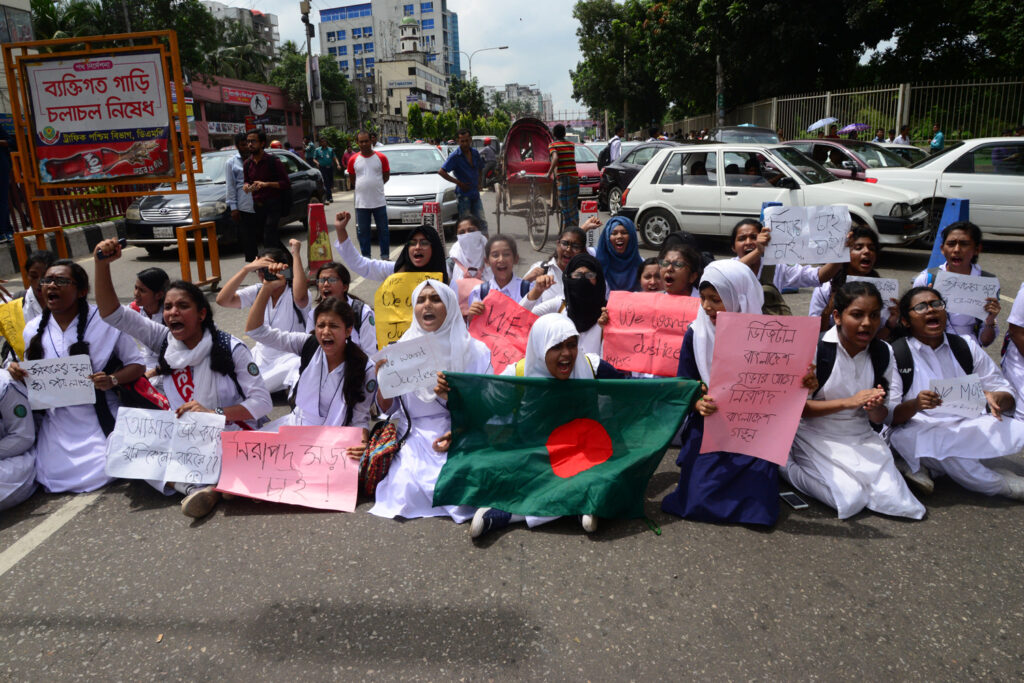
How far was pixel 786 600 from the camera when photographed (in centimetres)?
279

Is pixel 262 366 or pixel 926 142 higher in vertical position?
pixel 926 142

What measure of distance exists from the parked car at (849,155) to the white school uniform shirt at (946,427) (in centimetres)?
929

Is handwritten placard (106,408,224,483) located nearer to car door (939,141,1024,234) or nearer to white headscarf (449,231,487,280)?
white headscarf (449,231,487,280)

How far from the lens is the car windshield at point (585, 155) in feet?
61.7

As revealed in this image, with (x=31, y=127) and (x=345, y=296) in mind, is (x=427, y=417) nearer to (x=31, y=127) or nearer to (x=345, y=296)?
(x=345, y=296)

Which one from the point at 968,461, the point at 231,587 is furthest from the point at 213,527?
the point at 968,461

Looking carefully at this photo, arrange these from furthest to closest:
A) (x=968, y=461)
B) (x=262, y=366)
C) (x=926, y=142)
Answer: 1. (x=926, y=142)
2. (x=262, y=366)
3. (x=968, y=461)

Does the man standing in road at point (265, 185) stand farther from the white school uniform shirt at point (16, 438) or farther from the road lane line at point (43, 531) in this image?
the road lane line at point (43, 531)

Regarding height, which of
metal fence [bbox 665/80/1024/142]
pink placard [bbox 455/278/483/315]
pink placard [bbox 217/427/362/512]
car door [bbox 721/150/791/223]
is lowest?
pink placard [bbox 217/427/362/512]

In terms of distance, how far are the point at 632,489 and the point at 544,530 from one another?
1.50 ft

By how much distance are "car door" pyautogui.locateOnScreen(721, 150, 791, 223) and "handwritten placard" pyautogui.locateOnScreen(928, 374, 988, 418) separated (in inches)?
275

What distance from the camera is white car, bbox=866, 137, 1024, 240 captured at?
10344 millimetres

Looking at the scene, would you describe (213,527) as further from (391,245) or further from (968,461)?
(391,245)

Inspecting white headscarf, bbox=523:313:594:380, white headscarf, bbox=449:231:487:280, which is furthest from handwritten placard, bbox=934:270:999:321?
white headscarf, bbox=449:231:487:280
